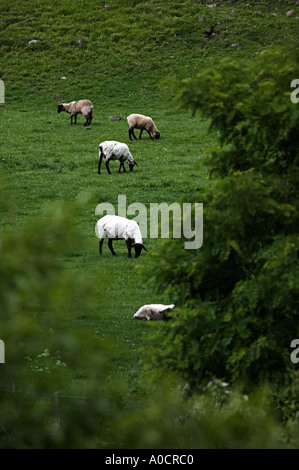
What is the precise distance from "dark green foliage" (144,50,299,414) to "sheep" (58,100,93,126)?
30.5 m

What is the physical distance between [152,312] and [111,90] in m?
32.7

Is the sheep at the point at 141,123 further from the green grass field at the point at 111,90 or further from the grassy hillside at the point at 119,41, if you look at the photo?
the grassy hillside at the point at 119,41

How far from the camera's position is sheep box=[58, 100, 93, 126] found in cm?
4191

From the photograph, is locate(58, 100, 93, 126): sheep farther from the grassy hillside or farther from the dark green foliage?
the dark green foliage

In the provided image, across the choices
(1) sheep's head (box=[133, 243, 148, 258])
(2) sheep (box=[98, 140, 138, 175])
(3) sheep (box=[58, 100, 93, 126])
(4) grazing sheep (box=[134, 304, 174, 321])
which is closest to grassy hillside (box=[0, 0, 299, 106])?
(3) sheep (box=[58, 100, 93, 126])

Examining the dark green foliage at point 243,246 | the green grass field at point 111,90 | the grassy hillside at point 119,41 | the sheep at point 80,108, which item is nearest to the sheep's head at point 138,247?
the green grass field at point 111,90

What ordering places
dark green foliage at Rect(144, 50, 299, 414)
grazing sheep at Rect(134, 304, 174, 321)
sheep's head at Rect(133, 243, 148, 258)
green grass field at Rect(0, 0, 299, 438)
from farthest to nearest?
green grass field at Rect(0, 0, 299, 438)
sheep's head at Rect(133, 243, 148, 258)
grazing sheep at Rect(134, 304, 174, 321)
dark green foliage at Rect(144, 50, 299, 414)

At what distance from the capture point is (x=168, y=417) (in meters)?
4.34

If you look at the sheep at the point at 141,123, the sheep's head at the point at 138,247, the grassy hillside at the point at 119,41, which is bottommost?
the sheep's head at the point at 138,247

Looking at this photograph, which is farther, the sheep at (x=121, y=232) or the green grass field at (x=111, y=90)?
the green grass field at (x=111, y=90)

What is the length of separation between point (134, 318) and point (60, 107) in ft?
87.9

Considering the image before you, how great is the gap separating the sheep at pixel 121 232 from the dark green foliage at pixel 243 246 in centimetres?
1169

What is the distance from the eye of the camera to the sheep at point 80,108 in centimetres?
4191

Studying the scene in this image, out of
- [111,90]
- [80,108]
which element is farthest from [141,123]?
[111,90]
